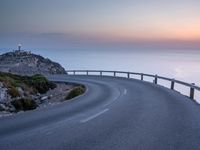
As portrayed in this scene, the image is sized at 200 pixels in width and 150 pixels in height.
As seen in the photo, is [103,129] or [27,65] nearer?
[103,129]

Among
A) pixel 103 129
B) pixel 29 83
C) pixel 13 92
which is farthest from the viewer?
pixel 29 83

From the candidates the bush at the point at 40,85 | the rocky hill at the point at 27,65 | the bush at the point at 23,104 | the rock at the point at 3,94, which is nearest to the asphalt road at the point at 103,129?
the bush at the point at 23,104

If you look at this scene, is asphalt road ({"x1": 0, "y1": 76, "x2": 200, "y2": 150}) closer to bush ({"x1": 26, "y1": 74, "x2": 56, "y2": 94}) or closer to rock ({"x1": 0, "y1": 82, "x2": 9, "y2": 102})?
rock ({"x1": 0, "y1": 82, "x2": 9, "y2": 102})

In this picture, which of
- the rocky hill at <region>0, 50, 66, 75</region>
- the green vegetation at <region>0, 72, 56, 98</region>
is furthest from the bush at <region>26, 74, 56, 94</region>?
the rocky hill at <region>0, 50, 66, 75</region>

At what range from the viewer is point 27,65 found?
69.4 m

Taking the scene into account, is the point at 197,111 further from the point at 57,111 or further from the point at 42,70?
the point at 42,70

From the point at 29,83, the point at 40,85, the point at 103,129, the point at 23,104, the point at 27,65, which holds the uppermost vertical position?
the point at 27,65

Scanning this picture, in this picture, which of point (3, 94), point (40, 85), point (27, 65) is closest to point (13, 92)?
point (3, 94)

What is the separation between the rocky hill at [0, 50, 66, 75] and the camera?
6243cm

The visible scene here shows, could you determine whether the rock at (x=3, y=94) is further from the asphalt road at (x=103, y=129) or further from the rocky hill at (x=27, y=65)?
the rocky hill at (x=27, y=65)

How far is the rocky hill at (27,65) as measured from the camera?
62428mm

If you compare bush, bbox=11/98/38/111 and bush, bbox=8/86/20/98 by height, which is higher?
bush, bbox=8/86/20/98

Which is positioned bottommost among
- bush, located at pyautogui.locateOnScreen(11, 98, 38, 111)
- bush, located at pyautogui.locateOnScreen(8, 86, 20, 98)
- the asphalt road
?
bush, located at pyautogui.locateOnScreen(11, 98, 38, 111)

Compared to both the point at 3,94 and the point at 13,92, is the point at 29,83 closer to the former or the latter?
the point at 13,92
